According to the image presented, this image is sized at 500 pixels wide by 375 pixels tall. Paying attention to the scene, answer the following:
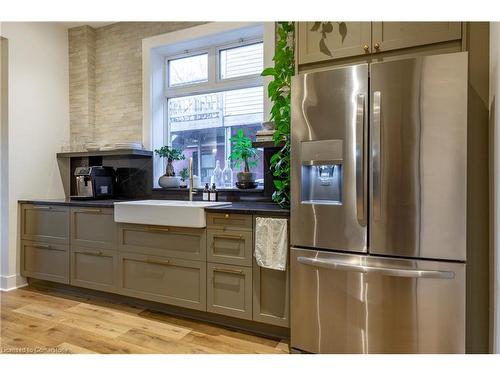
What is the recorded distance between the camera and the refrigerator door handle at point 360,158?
1.73 m

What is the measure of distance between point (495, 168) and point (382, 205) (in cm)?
56

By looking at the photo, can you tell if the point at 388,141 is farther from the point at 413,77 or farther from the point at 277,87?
the point at 277,87

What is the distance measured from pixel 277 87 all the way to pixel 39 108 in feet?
8.95

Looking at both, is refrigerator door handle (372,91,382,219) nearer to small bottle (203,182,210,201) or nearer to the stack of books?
the stack of books

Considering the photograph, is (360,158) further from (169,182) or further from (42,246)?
(42,246)

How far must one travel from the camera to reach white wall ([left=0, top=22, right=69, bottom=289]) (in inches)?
125

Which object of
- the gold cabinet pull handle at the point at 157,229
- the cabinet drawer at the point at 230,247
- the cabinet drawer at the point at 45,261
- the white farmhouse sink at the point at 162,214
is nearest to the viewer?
the cabinet drawer at the point at 230,247

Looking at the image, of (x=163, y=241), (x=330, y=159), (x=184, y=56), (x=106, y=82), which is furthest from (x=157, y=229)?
(x=106, y=82)

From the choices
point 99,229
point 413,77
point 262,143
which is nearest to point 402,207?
point 413,77

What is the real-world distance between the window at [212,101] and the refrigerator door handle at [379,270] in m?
1.34

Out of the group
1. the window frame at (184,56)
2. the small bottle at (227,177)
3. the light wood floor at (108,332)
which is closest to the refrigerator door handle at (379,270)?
the light wood floor at (108,332)

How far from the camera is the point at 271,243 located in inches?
82.4

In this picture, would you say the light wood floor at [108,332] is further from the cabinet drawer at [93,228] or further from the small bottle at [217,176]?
the small bottle at [217,176]

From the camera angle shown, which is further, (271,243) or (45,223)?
(45,223)
